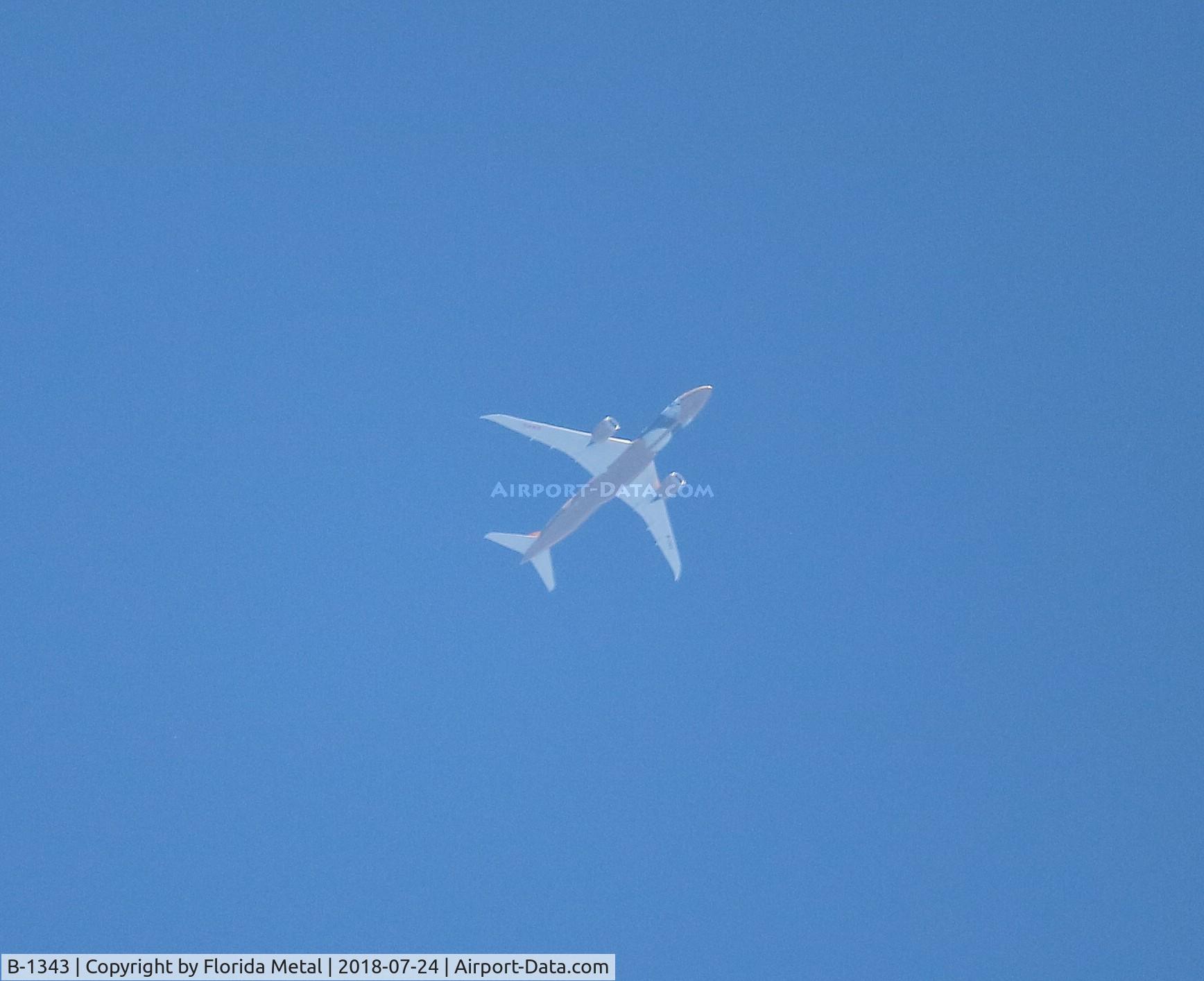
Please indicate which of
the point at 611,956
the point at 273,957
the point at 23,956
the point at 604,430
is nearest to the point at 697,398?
the point at 604,430

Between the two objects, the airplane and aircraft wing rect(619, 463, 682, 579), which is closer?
the airplane

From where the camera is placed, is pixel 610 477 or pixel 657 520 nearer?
pixel 610 477

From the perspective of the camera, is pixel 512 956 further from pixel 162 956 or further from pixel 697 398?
pixel 697 398
